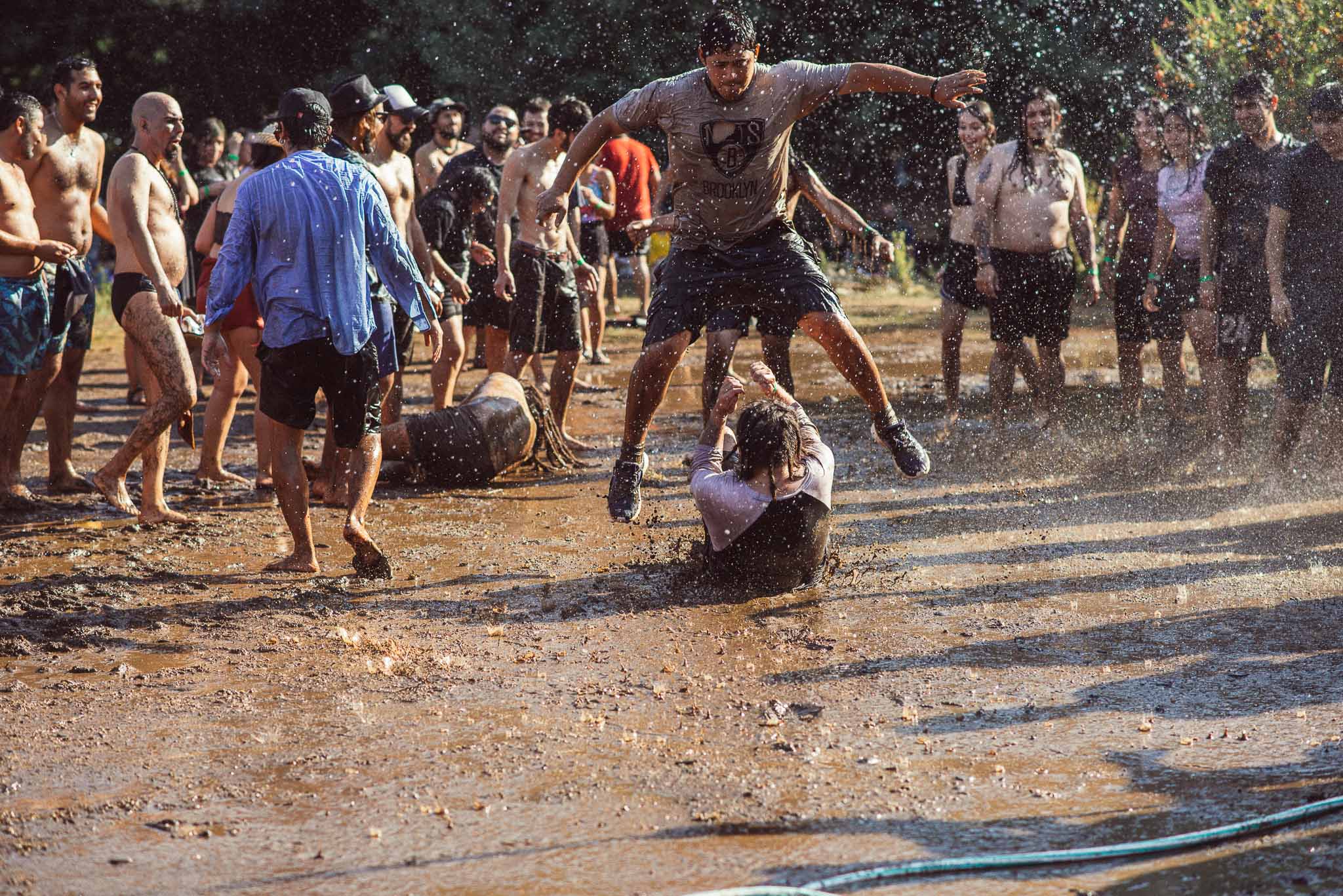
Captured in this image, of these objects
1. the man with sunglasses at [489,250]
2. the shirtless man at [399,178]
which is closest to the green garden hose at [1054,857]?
the shirtless man at [399,178]

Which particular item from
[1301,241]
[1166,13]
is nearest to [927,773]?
[1301,241]

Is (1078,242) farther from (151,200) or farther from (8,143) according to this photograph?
(8,143)

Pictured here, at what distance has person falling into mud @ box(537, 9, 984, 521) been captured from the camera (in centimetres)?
579

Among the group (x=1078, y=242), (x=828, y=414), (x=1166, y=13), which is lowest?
(x=828, y=414)

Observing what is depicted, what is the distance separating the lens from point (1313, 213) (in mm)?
7000

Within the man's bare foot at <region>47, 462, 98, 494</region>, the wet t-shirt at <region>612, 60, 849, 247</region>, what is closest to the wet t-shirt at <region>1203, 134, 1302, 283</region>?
the wet t-shirt at <region>612, 60, 849, 247</region>

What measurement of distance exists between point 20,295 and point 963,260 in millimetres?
5519

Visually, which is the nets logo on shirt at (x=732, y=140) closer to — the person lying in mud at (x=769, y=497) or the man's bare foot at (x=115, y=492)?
the person lying in mud at (x=769, y=497)

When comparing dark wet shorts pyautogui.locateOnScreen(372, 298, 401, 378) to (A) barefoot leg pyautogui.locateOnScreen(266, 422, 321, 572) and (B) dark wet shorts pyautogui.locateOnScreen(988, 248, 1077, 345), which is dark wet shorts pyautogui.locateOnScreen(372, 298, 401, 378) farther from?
(B) dark wet shorts pyautogui.locateOnScreen(988, 248, 1077, 345)

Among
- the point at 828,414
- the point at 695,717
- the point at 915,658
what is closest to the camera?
the point at 695,717

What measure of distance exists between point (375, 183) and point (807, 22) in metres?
11.7

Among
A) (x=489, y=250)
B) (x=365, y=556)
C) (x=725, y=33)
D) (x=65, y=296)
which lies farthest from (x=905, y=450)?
(x=65, y=296)

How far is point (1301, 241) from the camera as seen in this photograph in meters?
7.07

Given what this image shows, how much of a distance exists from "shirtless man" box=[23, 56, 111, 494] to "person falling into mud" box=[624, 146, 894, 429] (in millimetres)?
2895
